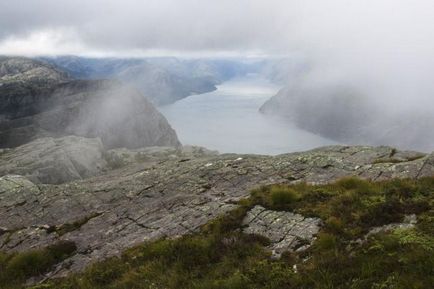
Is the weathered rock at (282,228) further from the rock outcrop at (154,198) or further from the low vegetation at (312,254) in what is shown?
the rock outcrop at (154,198)

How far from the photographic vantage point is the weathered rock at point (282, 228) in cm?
1652

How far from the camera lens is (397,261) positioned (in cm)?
1331

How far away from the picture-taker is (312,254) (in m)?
15.1

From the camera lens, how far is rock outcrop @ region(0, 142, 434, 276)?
21984 mm

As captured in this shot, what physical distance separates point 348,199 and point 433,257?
20.3 feet

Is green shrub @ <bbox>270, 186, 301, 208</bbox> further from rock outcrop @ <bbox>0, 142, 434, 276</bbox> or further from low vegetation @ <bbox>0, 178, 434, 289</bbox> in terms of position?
rock outcrop @ <bbox>0, 142, 434, 276</bbox>

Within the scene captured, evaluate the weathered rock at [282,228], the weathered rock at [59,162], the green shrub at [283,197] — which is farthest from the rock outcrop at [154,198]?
the weathered rock at [59,162]

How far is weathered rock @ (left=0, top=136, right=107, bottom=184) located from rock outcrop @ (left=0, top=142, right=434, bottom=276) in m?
77.3

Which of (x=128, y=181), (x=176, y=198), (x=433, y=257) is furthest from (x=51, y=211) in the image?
(x=433, y=257)

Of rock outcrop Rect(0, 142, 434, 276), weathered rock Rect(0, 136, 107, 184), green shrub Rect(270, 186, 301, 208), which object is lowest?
weathered rock Rect(0, 136, 107, 184)

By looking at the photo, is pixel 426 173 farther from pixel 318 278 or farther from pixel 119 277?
pixel 119 277

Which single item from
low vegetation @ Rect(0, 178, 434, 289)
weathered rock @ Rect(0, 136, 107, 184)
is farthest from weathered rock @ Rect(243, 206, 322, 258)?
weathered rock @ Rect(0, 136, 107, 184)

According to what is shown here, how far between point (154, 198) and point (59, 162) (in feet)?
352

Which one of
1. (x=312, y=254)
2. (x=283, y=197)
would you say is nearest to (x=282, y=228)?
(x=283, y=197)
